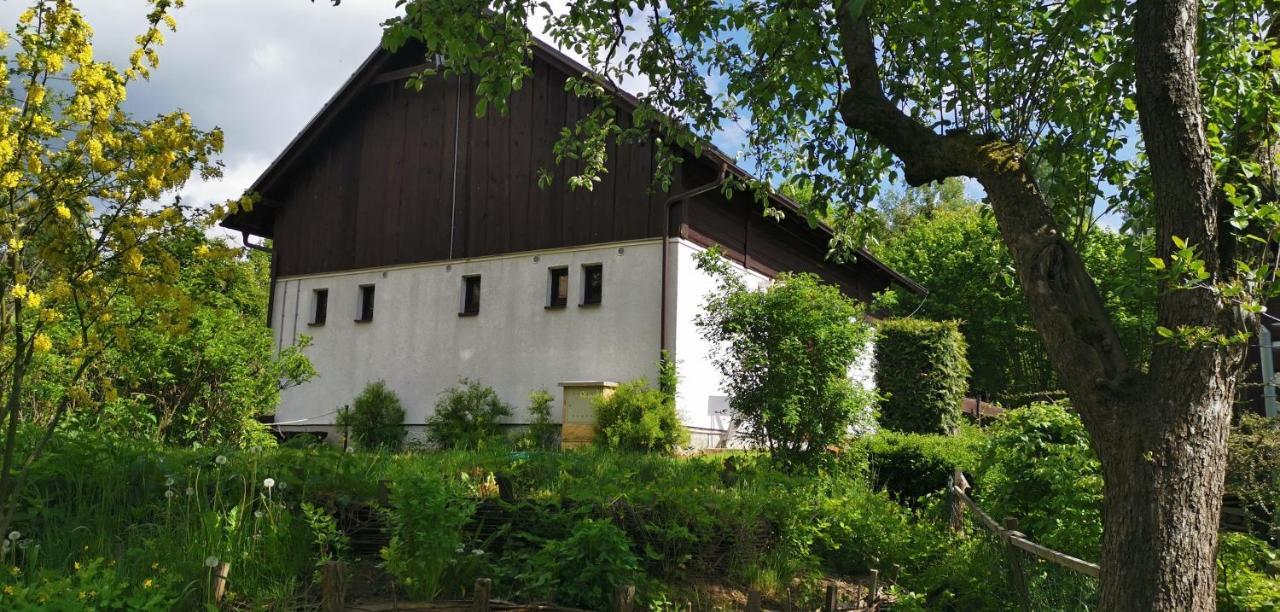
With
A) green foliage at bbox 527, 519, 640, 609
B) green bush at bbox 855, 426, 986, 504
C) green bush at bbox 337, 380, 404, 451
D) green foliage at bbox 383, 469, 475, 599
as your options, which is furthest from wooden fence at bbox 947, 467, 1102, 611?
green bush at bbox 337, 380, 404, 451

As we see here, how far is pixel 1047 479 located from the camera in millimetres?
6980

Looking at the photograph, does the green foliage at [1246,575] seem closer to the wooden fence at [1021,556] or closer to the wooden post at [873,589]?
the wooden fence at [1021,556]

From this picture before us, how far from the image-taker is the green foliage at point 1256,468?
6602 mm

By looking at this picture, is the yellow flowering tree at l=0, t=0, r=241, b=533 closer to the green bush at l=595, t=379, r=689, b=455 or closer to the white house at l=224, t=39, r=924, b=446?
the green bush at l=595, t=379, r=689, b=455

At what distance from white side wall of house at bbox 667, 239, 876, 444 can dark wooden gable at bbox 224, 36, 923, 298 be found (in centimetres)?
54

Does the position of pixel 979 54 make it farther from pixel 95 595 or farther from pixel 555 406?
pixel 555 406

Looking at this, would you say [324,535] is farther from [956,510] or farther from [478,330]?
[478,330]

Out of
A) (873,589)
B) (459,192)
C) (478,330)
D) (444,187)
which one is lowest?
(873,589)

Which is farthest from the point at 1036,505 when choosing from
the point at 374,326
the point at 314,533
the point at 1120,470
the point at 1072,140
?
the point at 374,326

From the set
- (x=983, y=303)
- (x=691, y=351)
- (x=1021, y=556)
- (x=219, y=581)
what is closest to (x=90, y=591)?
(x=219, y=581)

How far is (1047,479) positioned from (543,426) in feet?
33.6

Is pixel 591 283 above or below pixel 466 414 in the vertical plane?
above

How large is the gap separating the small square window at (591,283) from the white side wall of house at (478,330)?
0.43 ft

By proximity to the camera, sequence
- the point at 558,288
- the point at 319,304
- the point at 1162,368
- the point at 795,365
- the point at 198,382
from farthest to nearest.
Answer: the point at 319,304 < the point at 558,288 < the point at 795,365 < the point at 198,382 < the point at 1162,368
